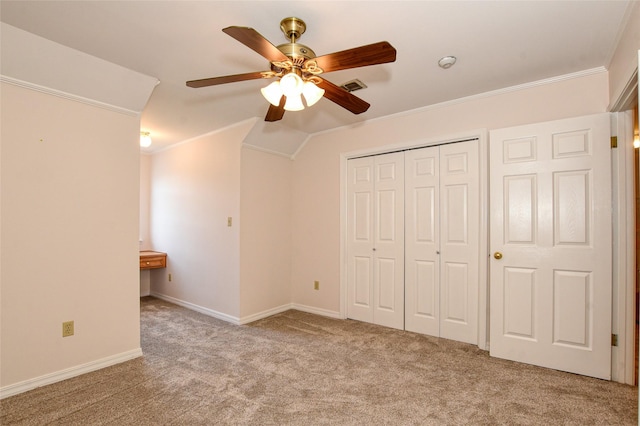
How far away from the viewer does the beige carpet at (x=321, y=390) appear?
6.29 ft

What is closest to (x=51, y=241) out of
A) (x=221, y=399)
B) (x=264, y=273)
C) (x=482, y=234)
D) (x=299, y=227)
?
(x=221, y=399)

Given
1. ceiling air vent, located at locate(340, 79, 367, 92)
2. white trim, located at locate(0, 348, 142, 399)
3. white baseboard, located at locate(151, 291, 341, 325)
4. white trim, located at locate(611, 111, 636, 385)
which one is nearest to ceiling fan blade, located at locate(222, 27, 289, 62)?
ceiling air vent, located at locate(340, 79, 367, 92)

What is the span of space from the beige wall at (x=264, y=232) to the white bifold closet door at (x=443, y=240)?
1.72 m

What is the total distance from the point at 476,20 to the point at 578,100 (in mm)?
1368

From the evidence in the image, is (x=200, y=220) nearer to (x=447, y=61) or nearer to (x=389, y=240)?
(x=389, y=240)

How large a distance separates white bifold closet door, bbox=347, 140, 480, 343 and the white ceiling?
0.81 m

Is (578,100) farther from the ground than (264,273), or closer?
farther from the ground

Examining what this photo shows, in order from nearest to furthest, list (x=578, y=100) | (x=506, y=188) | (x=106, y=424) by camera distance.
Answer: (x=106, y=424)
(x=578, y=100)
(x=506, y=188)

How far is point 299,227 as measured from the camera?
4.36 meters

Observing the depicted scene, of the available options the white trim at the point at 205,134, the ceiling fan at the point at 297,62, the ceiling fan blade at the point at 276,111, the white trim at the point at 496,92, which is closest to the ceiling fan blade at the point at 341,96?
the ceiling fan at the point at 297,62

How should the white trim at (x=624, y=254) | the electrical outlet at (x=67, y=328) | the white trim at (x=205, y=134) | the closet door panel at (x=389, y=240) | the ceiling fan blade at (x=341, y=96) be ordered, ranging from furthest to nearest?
the white trim at (x=205, y=134) → the closet door panel at (x=389, y=240) → the electrical outlet at (x=67, y=328) → the white trim at (x=624, y=254) → the ceiling fan blade at (x=341, y=96)

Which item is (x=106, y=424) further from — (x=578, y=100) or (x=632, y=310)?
(x=578, y=100)

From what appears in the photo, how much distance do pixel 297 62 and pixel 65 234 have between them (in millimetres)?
2240

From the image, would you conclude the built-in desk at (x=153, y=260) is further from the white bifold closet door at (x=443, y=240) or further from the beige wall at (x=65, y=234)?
the white bifold closet door at (x=443, y=240)
